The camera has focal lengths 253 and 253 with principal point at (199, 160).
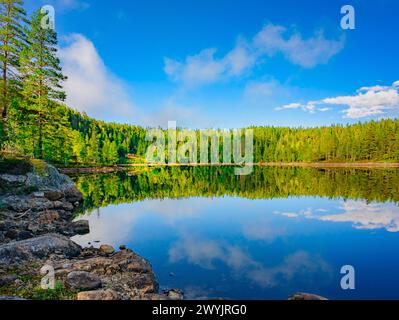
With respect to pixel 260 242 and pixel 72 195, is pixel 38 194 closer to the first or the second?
pixel 72 195

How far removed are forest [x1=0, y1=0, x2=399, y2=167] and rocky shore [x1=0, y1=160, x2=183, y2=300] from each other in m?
11.7

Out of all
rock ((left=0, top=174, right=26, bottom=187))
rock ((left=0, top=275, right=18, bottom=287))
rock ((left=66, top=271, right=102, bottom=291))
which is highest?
rock ((left=0, top=174, right=26, bottom=187))

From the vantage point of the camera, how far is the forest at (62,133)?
104ft

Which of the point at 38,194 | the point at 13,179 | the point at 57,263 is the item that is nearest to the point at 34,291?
the point at 57,263

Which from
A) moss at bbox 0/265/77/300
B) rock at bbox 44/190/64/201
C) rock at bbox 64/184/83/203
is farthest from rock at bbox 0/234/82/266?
rock at bbox 64/184/83/203

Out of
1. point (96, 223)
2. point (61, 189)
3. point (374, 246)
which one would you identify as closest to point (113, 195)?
point (61, 189)

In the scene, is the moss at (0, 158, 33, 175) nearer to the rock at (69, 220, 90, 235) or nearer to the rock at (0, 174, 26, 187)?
the rock at (0, 174, 26, 187)

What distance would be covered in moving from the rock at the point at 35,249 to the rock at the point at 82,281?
373 cm

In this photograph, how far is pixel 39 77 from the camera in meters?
38.8

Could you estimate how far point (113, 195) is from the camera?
4153 centimetres

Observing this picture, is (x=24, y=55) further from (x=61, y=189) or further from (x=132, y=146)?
(x=132, y=146)

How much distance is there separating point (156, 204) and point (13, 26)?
96.1 ft

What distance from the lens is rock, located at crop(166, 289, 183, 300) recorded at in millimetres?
11002
